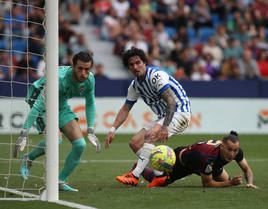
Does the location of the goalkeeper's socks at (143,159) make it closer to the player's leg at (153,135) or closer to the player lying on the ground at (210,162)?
the player's leg at (153,135)

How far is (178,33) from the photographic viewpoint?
70.3 ft

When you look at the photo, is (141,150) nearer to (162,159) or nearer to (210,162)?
(162,159)

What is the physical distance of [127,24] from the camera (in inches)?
813

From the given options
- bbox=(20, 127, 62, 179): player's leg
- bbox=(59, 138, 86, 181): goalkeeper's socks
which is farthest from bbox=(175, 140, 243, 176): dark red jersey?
bbox=(20, 127, 62, 179): player's leg

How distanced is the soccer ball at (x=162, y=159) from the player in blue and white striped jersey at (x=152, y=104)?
258mm

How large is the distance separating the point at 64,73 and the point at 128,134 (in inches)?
364

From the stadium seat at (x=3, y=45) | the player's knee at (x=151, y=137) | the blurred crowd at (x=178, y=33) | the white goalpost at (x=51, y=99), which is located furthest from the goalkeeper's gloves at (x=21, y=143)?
the stadium seat at (x=3, y=45)

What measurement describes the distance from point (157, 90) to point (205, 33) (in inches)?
559

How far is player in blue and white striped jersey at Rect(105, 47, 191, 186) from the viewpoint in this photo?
8.22 metres

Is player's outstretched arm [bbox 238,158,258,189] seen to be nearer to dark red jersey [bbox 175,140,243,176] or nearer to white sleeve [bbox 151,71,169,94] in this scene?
dark red jersey [bbox 175,140,243,176]

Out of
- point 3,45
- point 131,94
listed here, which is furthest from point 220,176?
point 3,45

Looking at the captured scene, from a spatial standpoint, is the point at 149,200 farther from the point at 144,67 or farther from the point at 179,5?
the point at 179,5

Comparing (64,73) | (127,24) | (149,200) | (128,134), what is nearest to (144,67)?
(64,73)

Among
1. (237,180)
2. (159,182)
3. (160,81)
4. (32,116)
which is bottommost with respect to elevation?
(159,182)
